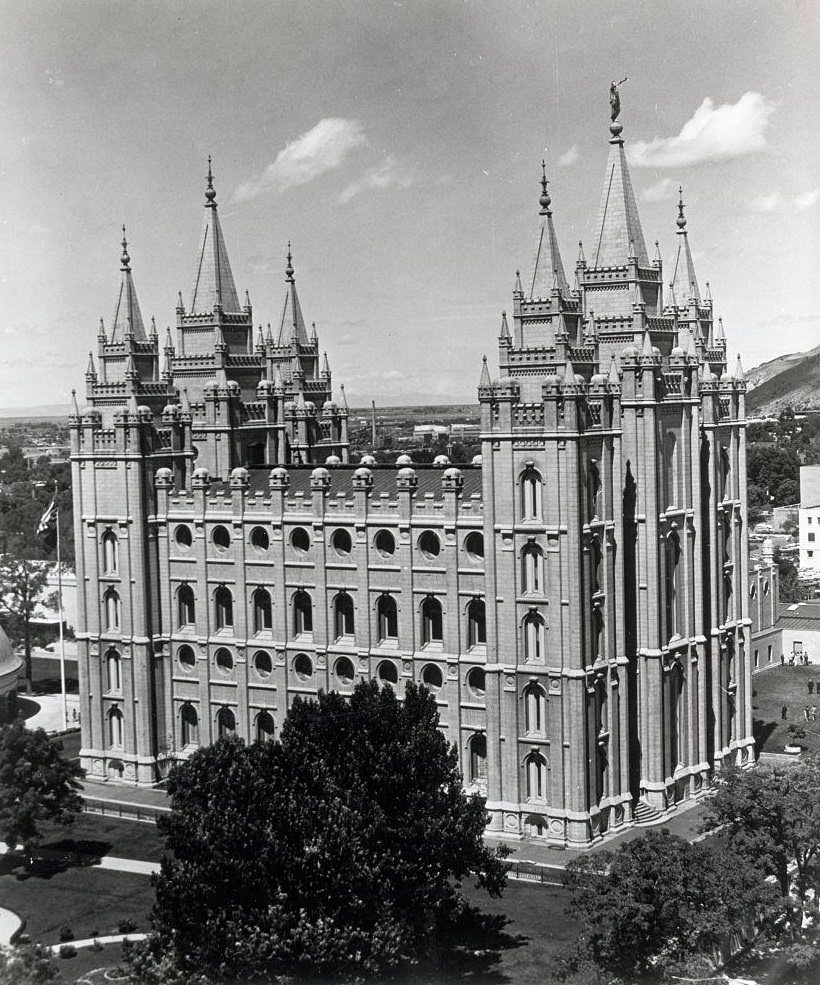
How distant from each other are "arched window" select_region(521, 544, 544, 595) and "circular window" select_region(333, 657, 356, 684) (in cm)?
1118

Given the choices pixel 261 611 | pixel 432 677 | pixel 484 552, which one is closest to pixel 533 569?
pixel 484 552

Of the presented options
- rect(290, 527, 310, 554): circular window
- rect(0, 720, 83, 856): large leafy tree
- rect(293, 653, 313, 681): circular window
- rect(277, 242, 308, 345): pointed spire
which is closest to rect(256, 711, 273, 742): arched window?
rect(293, 653, 313, 681): circular window

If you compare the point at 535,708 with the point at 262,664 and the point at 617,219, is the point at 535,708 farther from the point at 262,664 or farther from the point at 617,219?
the point at 617,219

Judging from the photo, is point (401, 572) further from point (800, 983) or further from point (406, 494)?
point (800, 983)

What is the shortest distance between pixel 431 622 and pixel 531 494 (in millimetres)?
8929

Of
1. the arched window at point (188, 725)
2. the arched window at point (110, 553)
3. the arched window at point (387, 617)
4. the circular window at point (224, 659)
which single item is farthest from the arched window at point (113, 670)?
the arched window at point (387, 617)

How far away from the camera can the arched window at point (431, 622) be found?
6266 centimetres

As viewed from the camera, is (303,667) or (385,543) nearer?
(385,543)

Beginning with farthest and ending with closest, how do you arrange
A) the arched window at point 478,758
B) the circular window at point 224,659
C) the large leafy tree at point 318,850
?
the circular window at point 224,659 → the arched window at point 478,758 → the large leafy tree at point 318,850

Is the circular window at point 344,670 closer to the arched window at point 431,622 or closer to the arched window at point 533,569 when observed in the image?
the arched window at point 431,622

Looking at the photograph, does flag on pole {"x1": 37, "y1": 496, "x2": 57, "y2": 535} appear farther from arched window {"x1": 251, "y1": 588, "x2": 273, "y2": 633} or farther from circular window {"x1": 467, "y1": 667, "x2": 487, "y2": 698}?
circular window {"x1": 467, "y1": 667, "x2": 487, "y2": 698}

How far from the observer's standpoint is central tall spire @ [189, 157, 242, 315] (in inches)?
2943

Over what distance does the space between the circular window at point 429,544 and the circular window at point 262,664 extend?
1158cm

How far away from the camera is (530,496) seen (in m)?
58.8
